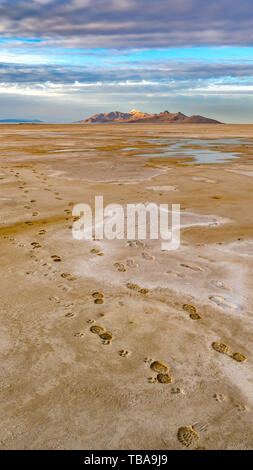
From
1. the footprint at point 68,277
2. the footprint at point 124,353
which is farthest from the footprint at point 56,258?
the footprint at point 124,353

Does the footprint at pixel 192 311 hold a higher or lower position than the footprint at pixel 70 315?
lower

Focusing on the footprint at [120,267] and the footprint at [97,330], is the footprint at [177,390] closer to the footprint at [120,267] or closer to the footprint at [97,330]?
the footprint at [97,330]

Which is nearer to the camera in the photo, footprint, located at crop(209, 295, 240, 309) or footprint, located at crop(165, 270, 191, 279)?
footprint, located at crop(209, 295, 240, 309)

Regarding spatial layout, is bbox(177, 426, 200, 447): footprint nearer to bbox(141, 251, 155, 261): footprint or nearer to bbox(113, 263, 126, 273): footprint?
bbox(113, 263, 126, 273): footprint

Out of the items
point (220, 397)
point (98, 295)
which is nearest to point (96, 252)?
point (98, 295)

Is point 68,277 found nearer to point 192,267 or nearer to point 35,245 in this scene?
point 35,245

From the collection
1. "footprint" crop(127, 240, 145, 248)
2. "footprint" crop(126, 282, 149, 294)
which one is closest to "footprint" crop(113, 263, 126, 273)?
"footprint" crop(126, 282, 149, 294)

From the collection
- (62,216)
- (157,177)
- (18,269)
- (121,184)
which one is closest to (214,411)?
(18,269)
